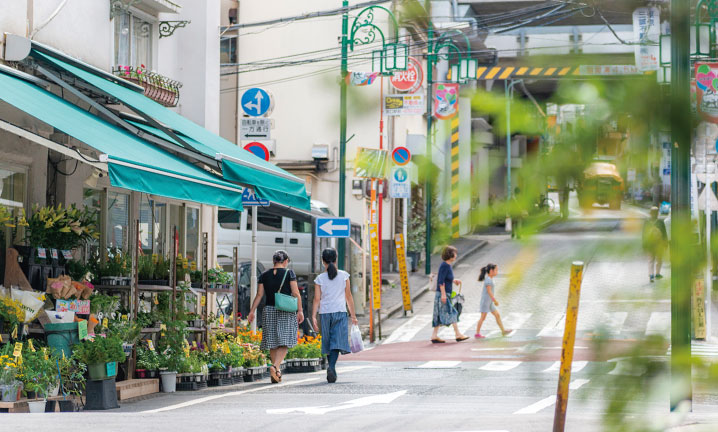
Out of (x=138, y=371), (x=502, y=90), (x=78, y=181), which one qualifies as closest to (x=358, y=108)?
(x=502, y=90)

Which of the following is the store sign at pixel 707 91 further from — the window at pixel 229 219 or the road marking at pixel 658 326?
the window at pixel 229 219

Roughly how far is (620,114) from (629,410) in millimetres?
464

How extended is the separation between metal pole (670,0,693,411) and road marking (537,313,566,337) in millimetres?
182

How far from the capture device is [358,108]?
1765mm

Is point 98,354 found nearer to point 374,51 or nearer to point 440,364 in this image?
point 440,364

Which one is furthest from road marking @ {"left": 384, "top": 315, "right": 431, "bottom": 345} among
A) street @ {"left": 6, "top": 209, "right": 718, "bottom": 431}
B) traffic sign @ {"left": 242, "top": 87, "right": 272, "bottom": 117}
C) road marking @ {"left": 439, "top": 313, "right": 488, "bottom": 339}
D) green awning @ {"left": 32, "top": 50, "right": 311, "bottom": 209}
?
green awning @ {"left": 32, "top": 50, "right": 311, "bottom": 209}

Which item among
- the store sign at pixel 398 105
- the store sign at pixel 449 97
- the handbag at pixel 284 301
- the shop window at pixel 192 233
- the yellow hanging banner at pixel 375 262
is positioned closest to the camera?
the store sign at pixel 449 97

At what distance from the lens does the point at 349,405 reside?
10.5m

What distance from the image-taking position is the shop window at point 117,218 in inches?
556

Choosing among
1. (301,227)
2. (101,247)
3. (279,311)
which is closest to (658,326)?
(279,311)

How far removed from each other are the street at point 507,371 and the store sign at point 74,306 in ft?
3.45

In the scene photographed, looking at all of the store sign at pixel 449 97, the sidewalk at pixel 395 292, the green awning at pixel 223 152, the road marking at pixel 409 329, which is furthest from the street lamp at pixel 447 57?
the sidewalk at pixel 395 292

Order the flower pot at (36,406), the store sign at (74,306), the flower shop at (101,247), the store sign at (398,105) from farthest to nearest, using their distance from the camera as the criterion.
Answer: the store sign at (74,306), the flower shop at (101,247), the flower pot at (36,406), the store sign at (398,105)

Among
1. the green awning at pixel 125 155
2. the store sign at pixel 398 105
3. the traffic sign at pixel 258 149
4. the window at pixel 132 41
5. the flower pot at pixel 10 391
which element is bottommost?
the flower pot at pixel 10 391
